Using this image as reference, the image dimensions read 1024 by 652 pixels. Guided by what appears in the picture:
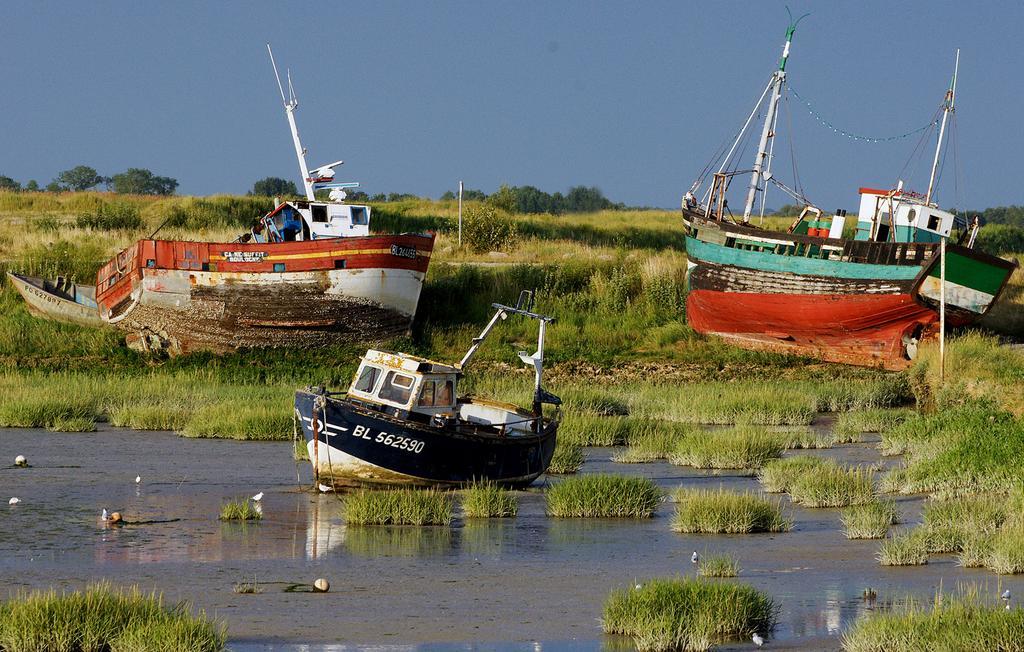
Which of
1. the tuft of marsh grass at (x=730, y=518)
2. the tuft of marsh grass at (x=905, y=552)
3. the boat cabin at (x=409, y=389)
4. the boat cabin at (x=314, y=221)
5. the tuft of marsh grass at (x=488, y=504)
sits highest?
the boat cabin at (x=314, y=221)

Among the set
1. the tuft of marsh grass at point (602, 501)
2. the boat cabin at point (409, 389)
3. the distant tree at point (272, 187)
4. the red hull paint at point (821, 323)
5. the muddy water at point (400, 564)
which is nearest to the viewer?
the muddy water at point (400, 564)

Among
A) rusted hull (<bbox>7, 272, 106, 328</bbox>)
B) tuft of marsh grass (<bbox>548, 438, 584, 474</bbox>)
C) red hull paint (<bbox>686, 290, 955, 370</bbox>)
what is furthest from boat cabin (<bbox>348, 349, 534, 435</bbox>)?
rusted hull (<bbox>7, 272, 106, 328</bbox>)

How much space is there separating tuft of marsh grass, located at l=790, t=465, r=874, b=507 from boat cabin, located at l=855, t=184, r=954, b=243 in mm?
21047

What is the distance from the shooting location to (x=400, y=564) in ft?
53.8

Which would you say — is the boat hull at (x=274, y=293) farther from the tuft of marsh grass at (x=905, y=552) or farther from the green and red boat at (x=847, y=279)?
the tuft of marsh grass at (x=905, y=552)

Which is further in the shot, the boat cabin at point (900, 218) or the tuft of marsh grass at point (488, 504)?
the boat cabin at point (900, 218)

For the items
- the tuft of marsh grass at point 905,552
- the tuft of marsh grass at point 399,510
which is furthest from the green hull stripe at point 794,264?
the tuft of marsh grass at point 905,552

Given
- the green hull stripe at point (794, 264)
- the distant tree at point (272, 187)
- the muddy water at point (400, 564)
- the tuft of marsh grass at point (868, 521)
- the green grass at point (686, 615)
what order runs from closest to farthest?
the green grass at point (686, 615)
the muddy water at point (400, 564)
the tuft of marsh grass at point (868, 521)
the green hull stripe at point (794, 264)
the distant tree at point (272, 187)

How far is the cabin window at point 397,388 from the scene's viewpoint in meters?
21.6

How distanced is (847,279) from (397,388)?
21831 millimetres

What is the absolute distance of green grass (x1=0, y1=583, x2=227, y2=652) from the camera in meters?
11.7

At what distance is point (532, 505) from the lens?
21.0m

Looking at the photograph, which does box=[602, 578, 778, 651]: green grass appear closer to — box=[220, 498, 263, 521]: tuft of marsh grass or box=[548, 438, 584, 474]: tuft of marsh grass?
box=[220, 498, 263, 521]: tuft of marsh grass

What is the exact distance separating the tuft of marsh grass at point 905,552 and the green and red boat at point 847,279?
71.4ft
